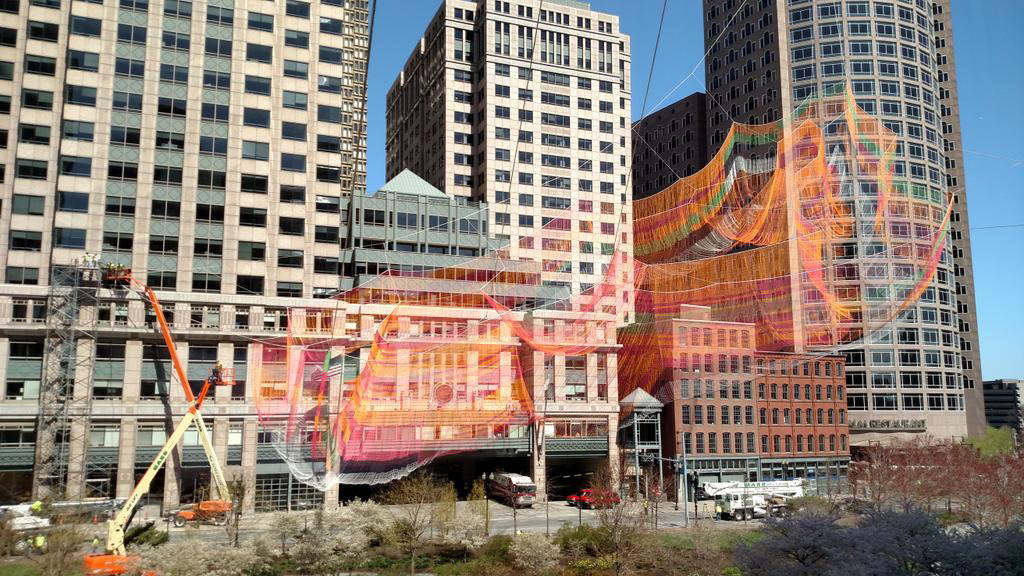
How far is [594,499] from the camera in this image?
6172 cm

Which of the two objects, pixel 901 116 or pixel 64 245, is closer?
pixel 64 245

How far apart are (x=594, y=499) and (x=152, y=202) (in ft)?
145

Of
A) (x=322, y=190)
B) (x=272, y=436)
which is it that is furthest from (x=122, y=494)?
(x=322, y=190)

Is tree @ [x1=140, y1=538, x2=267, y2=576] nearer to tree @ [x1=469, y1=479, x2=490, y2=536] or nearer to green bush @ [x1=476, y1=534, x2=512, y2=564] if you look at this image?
green bush @ [x1=476, y1=534, x2=512, y2=564]

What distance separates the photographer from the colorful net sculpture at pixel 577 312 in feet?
139

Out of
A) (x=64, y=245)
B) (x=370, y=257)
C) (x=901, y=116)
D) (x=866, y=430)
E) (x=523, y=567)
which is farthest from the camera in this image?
(x=901, y=116)

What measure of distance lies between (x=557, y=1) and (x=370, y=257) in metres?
55.2

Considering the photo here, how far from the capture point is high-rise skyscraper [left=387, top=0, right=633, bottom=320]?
112m

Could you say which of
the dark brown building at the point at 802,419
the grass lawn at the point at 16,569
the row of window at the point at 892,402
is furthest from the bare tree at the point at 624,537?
the row of window at the point at 892,402

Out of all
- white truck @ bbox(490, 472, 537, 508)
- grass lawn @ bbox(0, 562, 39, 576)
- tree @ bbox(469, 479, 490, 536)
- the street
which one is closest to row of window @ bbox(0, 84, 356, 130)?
the street

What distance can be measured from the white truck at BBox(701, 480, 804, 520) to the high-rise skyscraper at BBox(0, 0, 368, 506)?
122 feet

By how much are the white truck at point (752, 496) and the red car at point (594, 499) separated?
1084 cm

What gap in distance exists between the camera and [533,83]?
11550 centimetres

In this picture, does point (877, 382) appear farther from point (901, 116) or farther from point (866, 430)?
point (901, 116)
